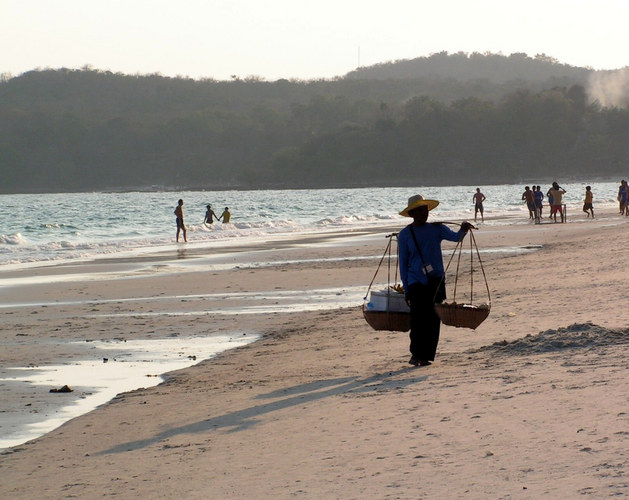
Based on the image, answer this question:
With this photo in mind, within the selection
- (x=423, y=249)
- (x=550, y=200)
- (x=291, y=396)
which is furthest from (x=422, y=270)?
(x=550, y=200)

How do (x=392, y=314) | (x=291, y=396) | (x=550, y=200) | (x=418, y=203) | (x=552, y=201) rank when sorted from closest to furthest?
(x=291, y=396) → (x=418, y=203) → (x=392, y=314) → (x=552, y=201) → (x=550, y=200)

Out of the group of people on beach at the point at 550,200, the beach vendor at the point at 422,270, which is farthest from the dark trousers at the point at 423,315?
the group of people on beach at the point at 550,200

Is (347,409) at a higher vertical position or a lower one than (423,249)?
lower

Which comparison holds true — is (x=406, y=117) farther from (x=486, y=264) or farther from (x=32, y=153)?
(x=486, y=264)

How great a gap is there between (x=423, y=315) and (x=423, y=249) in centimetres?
53

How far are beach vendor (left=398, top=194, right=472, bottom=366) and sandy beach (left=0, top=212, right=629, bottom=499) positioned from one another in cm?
24

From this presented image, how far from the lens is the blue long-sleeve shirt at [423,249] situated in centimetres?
799

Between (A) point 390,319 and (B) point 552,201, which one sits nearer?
(A) point 390,319

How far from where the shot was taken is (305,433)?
621cm

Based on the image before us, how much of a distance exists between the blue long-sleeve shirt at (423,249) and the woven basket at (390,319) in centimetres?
41

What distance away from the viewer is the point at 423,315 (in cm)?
812

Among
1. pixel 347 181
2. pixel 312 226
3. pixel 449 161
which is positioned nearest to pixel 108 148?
pixel 347 181

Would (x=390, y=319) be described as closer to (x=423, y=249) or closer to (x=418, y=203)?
(x=423, y=249)

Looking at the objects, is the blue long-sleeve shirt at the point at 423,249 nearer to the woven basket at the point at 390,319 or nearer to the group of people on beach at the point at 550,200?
the woven basket at the point at 390,319
